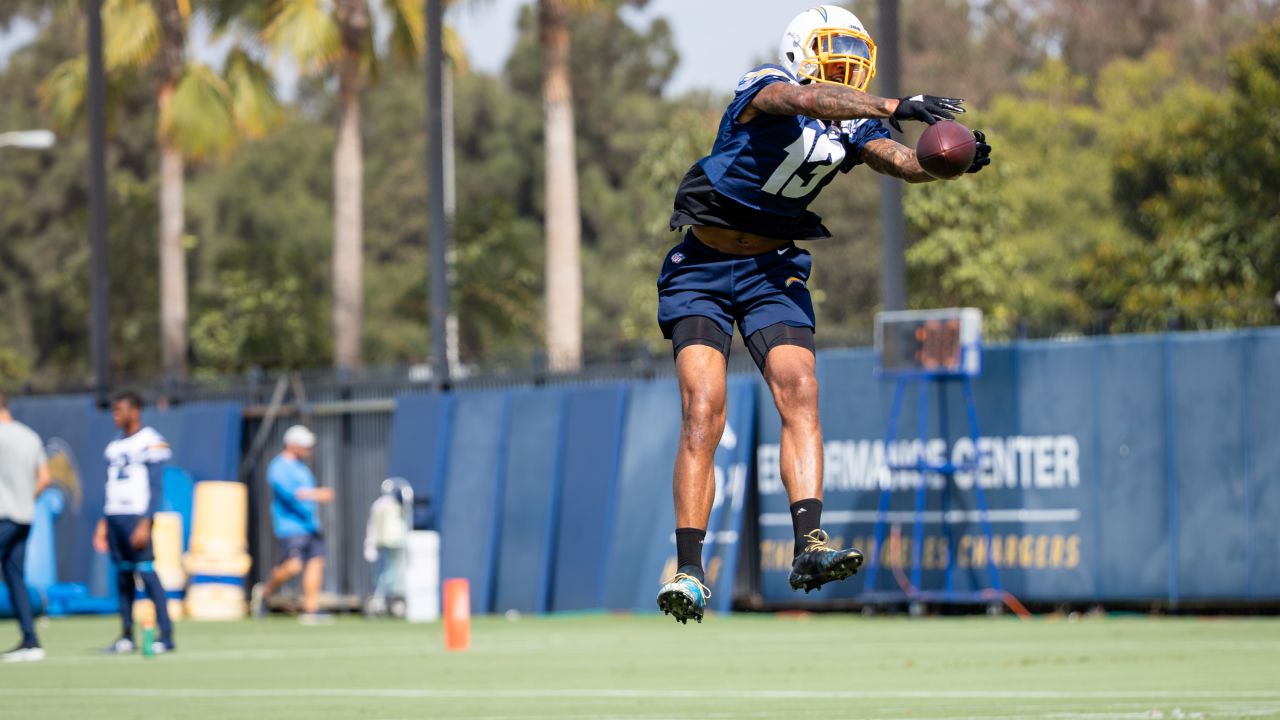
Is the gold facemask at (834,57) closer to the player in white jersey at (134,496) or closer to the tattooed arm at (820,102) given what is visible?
the tattooed arm at (820,102)

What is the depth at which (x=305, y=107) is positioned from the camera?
7950 cm

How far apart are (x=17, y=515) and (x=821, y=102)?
10351 millimetres

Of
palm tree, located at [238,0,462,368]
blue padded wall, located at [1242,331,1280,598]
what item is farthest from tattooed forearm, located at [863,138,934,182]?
palm tree, located at [238,0,462,368]

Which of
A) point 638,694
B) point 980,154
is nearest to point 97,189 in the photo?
point 638,694

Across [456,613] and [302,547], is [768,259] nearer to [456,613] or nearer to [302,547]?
[456,613]

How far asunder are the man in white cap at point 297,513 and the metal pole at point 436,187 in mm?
3128

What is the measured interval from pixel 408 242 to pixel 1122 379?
48890mm

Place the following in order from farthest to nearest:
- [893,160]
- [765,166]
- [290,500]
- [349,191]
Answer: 1. [349,191]
2. [290,500]
3. [765,166]
4. [893,160]

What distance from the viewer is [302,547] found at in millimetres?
23375

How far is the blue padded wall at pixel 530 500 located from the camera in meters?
23.6

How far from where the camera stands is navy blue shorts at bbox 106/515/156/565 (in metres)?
16.7

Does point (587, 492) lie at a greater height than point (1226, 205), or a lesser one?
lesser

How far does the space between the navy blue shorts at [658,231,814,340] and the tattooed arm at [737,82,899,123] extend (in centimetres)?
80

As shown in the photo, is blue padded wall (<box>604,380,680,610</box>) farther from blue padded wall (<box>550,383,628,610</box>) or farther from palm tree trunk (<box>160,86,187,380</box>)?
palm tree trunk (<box>160,86,187,380</box>)
